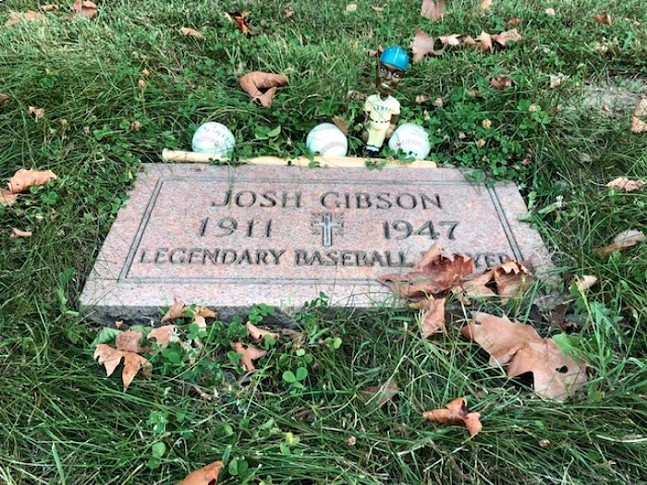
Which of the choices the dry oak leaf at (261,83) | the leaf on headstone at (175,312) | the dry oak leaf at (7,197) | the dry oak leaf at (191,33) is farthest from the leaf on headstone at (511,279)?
the dry oak leaf at (191,33)

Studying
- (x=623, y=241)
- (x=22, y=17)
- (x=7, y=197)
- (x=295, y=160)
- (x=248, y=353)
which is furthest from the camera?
(x=22, y=17)

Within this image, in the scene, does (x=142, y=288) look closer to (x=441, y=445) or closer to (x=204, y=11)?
(x=441, y=445)

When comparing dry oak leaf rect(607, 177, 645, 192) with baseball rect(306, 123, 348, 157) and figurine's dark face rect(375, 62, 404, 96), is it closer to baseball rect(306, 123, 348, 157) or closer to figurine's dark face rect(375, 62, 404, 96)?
figurine's dark face rect(375, 62, 404, 96)

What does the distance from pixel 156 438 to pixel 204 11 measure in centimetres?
263

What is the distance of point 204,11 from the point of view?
349cm

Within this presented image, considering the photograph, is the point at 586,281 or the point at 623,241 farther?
the point at 623,241

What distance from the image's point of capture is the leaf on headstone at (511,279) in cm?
201

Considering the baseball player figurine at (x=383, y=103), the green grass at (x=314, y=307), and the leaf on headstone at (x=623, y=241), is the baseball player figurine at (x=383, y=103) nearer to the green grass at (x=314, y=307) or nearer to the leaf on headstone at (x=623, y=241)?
the green grass at (x=314, y=307)

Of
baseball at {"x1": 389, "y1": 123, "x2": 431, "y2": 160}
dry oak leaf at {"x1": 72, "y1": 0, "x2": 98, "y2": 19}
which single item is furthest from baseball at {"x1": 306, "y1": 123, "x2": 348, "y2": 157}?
dry oak leaf at {"x1": 72, "y1": 0, "x2": 98, "y2": 19}

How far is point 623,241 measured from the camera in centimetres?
216

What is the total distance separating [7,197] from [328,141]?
131 centimetres

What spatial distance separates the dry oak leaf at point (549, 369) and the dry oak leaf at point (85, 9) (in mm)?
3080

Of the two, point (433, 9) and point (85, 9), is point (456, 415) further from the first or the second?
point (85, 9)

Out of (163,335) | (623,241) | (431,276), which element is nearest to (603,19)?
(623,241)
